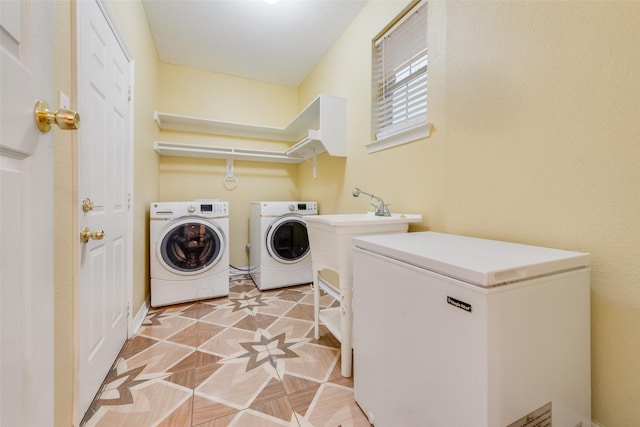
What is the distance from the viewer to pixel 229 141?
3115mm

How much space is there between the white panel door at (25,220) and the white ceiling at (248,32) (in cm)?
189

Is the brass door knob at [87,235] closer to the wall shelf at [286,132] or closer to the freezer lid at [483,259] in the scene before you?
the freezer lid at [483,259]

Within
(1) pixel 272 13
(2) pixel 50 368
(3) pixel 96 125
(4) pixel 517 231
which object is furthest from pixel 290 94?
(2) pixel 50 368

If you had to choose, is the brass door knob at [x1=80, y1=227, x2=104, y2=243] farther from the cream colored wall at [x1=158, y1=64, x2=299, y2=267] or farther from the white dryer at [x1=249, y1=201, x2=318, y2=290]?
the cream colored wall at [x1=158, y1=64, x2=299, y2=267]

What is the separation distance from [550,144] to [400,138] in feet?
2.66

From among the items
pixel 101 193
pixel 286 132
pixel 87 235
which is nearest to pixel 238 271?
pixel 286 132

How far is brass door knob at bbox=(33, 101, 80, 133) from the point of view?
53 centimetres

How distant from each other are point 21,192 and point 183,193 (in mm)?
2628

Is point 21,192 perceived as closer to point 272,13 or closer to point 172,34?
point 272,13

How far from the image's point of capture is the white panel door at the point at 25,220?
0.44 m

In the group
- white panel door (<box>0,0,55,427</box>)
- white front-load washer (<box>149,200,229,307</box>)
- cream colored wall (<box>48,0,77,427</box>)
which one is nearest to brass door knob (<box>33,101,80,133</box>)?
white panel door (<box>0,0,55,427</box>)

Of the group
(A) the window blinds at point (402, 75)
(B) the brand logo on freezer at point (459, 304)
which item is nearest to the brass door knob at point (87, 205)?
(B) the brand logo on freezer at point (459, 304)

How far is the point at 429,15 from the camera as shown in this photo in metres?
1.46

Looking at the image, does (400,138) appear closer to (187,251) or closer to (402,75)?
(402,75)
